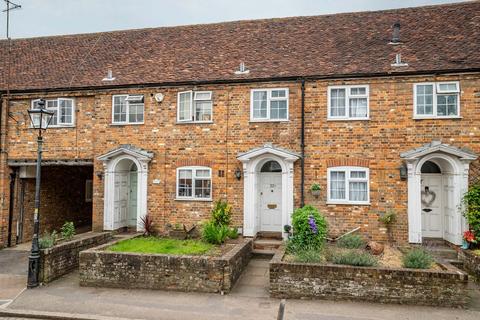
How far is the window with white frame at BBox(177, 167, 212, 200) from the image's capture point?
1286 cm

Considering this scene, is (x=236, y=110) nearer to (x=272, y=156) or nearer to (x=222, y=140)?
(x=222, y=140)

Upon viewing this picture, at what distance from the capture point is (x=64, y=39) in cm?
1747

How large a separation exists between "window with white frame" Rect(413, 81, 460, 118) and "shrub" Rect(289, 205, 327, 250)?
5095mm

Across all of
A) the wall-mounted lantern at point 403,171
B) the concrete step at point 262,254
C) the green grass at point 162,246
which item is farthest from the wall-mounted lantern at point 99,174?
the wall-mounted lantern at point 403,171

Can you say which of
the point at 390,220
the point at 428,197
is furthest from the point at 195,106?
the point at 428,197

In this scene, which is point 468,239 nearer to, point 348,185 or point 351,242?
point 351,242

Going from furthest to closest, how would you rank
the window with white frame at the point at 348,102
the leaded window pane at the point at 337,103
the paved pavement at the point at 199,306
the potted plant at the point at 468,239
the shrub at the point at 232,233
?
the leaded window pane at the point at 337,103 < the window with white frame at the point at 348,102 < the shrub at the point at 232,233 < the potted plant at the point at 468,239 < the paved pavement at the point at 199,306

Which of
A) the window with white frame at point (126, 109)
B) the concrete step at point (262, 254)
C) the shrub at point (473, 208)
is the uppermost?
the window with white frame at point (126, 109)

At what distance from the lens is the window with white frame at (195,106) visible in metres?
13.0

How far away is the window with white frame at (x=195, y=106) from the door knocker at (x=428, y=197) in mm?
7874

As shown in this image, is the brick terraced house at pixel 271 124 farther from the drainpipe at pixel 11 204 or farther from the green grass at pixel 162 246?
the green grass at pixel 162 246

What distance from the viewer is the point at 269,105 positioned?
494 inches

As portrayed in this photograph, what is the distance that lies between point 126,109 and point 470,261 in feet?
40.5

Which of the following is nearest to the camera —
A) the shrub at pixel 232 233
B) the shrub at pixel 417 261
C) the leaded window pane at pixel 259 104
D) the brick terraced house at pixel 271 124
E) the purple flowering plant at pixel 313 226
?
the shrub at pixel 417 261
